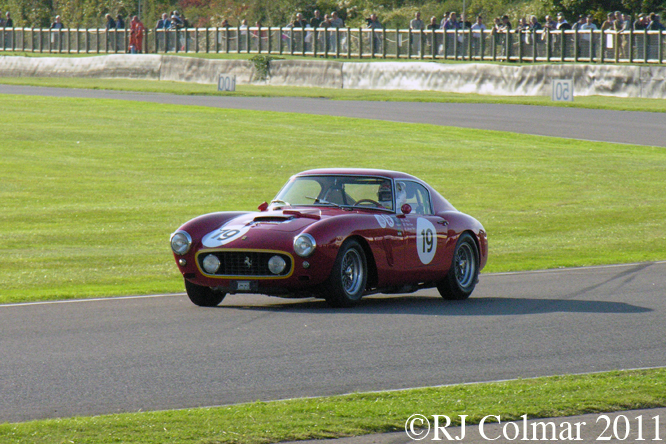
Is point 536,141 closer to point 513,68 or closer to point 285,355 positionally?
point 513,68

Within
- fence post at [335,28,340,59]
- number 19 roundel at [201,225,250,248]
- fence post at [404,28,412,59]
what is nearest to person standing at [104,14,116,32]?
fence post at [335,28,340,59]

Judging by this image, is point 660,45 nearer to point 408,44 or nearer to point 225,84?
point 408,44

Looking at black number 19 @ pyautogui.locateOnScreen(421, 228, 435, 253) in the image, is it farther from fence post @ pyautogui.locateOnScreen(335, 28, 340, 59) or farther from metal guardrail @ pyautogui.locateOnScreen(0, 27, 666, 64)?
fence post @ pyautogui.locateOnScreen(335, 28, 340, 59)

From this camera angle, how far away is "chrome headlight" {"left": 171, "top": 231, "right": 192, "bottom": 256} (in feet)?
33.4

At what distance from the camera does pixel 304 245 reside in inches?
384

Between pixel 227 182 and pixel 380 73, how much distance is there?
79.9 ft

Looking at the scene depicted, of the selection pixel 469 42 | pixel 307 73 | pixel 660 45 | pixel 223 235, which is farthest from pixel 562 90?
pixel 223 235

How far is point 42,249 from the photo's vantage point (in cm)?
1484

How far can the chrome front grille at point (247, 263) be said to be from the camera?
986cm

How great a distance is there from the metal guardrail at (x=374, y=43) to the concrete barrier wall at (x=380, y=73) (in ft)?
7.65

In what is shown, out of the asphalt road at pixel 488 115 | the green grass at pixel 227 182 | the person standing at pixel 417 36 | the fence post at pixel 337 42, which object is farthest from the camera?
the fence post at pixel 337 42

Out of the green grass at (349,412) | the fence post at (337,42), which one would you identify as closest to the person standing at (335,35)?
the fence post at (337,42)

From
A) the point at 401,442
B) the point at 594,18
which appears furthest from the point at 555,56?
the point at 401,442

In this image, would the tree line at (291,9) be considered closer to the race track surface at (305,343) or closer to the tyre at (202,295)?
the race track surface at (305,343)
